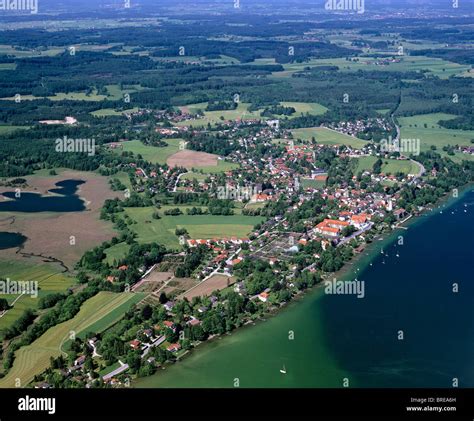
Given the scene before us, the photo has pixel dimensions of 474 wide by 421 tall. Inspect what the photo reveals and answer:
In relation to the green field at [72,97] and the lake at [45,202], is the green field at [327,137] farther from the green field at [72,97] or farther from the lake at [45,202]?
the green field at [72,97]

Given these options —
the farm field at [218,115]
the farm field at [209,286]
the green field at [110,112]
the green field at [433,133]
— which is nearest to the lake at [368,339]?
the farm field at [209,286]

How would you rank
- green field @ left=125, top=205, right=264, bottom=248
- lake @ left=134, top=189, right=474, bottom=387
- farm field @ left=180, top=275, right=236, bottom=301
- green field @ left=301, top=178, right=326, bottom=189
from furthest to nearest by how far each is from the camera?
green field @ left=301, top=178, right=326, bottom=189, green field @ left=125, top=205, right=264, bottom=248, farm field @ left=180, top=275, right=236, bottom=301, lake @ left=134, top=189, right=474, bottom=387

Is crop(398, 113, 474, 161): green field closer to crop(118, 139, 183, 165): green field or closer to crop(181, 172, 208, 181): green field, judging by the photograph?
crop(181, 172, 208, 181): green field

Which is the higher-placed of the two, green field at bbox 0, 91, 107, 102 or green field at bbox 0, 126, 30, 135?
green field at bbox 0, 91, 107, 102

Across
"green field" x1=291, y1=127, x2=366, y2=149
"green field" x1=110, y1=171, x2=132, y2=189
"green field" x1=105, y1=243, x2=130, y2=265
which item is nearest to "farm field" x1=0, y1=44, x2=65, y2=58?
"green field" x1=291, y1=127, x2=366, y2=149

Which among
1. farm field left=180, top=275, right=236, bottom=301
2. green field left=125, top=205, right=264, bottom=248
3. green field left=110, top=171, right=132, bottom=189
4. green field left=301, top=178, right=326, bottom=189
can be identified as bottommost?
farm field left=180, top=275, right=236, bottom=301

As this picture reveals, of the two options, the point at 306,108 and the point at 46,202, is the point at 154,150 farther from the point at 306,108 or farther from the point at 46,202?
the point at 306,108
